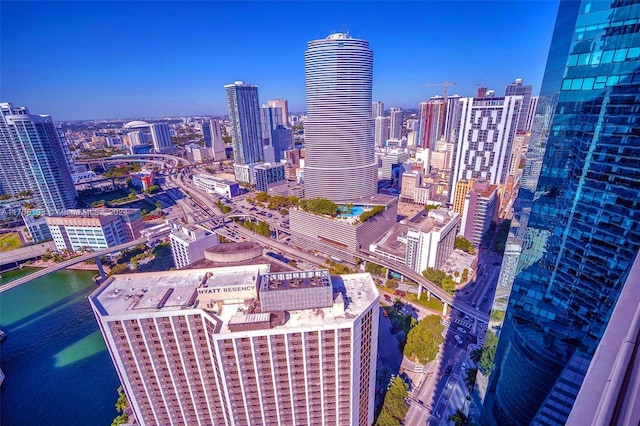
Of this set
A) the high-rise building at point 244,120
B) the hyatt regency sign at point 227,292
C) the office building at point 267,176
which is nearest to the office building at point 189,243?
the hyatt regency sign at point 227,292

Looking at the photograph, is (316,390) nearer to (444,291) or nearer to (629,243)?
(629,243)

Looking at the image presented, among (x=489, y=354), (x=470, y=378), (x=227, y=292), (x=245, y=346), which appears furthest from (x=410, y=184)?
(x=245, y=346)

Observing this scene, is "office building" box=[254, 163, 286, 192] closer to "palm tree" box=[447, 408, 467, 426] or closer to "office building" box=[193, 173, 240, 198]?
"office building" box=[193, 173, 240, 198]

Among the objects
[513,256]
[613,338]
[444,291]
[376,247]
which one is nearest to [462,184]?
[376,247]

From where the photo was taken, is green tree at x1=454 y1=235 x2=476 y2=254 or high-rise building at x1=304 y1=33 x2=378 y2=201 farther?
high-rise building at x1=304 y1=33 x2=378 y2=201

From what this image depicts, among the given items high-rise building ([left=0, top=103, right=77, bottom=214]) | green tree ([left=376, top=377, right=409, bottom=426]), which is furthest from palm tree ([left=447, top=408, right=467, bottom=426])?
high-rise building ([left=0, top=103, right=77, bottom=214])

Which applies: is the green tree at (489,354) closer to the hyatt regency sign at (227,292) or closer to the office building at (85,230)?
the hyatt regency sign at (227,292)
